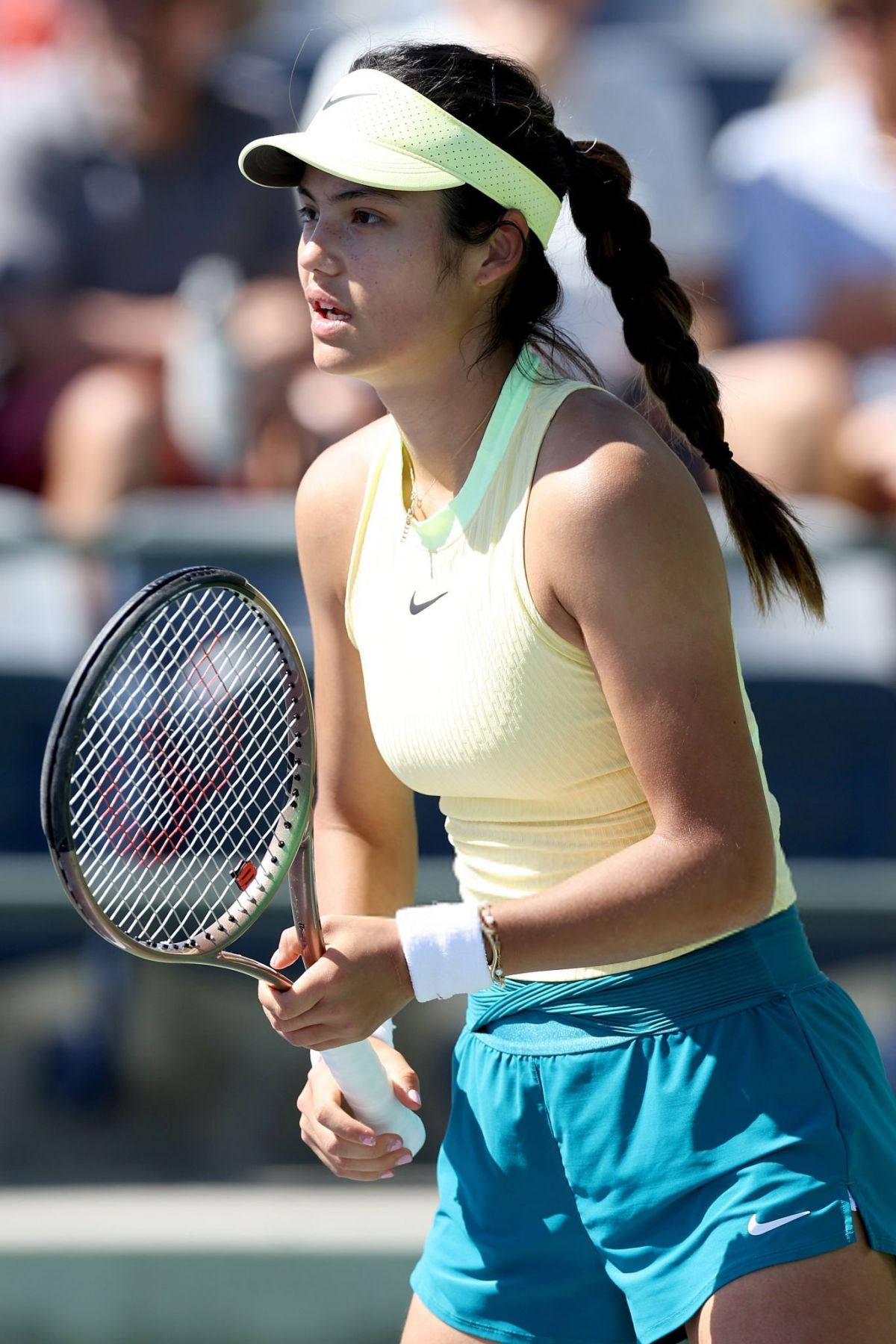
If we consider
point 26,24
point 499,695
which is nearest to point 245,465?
point 26,24

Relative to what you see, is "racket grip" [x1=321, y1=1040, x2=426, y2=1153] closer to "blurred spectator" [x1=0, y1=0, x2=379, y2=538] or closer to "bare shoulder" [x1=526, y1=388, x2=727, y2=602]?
"bare shoulder" [x1=526, y1=388, x2=727, y2=602]

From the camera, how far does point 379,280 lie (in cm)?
157

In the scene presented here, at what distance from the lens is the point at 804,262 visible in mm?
3840

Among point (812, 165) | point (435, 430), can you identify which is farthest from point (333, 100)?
point (812, 165)

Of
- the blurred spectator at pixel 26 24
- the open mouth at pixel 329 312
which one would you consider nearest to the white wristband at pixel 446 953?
the open mouth at pixel 329 312

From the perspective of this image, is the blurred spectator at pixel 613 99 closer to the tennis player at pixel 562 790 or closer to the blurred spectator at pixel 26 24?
the blurred spectator at pixel 26 24

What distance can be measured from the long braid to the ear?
0.09 metres

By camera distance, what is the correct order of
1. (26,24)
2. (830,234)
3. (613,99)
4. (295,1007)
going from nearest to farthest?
(295,1007) < (830,234) < (613,99) < (26,24)

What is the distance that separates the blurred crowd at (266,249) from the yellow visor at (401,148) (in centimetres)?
185

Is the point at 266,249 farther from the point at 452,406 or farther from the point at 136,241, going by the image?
the point at 452,406

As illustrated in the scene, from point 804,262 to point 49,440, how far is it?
1.70 m

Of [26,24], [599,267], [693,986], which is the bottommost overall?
[693,986]

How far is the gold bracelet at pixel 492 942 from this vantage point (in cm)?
148

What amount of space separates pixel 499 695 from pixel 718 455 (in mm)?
331
